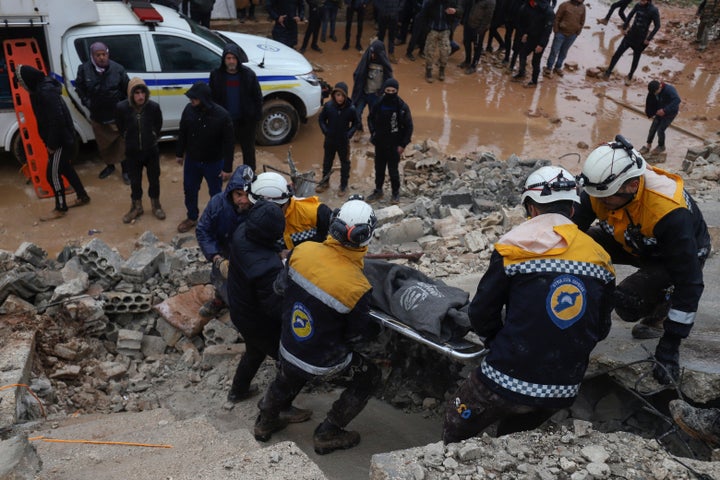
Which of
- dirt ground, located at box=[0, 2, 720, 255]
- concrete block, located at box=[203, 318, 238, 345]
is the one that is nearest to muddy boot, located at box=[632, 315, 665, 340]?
concrete block, located at box=[203, 318, 238, 345]

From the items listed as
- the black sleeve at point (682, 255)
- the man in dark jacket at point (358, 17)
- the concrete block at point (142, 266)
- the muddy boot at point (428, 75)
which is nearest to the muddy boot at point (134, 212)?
the concrete block at point (142, 266)

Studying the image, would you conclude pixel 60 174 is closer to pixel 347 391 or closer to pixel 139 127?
pixel 139 127

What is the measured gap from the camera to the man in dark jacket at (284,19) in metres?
11.7

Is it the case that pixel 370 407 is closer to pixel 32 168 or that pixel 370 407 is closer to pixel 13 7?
pixel 32 168

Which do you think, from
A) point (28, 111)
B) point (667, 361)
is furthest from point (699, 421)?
point (28, 111)

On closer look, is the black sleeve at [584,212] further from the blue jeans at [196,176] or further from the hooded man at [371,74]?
the hooded man at [371,74]

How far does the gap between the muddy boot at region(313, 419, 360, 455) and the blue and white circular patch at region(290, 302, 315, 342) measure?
752 millimetres

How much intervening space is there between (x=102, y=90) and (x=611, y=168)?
6222mm

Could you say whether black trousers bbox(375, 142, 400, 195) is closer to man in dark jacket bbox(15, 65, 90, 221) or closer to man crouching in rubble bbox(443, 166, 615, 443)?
man in dark jacket bbox(15, 65, 90, 221)

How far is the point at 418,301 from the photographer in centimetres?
390

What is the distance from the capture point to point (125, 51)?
8164 millimetres

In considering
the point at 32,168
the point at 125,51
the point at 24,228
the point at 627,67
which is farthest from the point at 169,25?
the point at 627,67

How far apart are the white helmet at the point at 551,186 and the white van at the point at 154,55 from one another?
6.31 metres

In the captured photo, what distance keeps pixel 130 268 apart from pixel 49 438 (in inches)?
83.4
